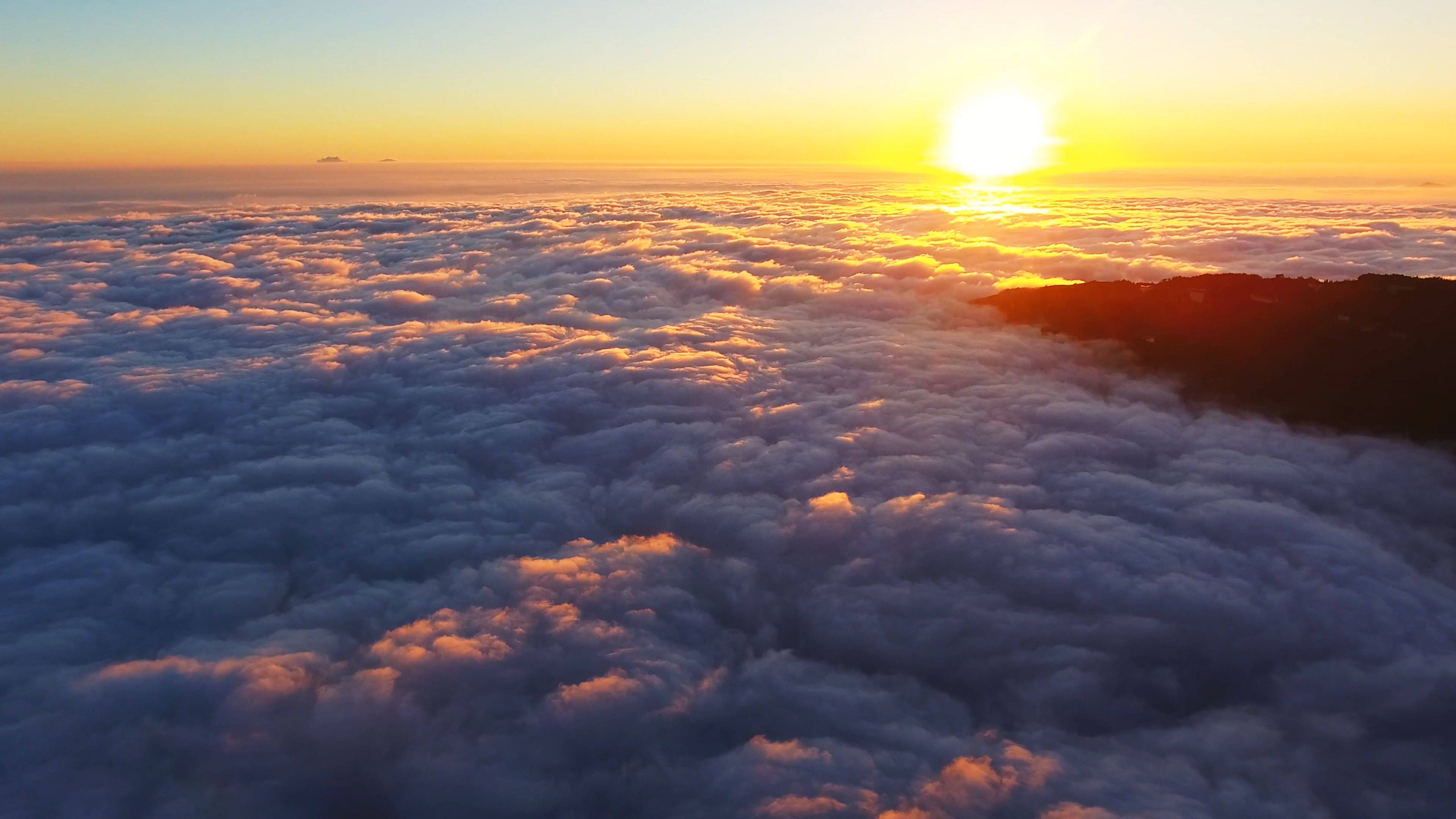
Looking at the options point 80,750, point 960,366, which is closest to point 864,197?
point 960,366

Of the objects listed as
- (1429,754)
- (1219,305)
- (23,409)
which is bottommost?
(1429,754)

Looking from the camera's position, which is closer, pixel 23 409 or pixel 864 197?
pixel 23 409

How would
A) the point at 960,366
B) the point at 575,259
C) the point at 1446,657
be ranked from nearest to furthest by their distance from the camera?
the point at 1446,657 → the point at 960,366 → the point at 575,259

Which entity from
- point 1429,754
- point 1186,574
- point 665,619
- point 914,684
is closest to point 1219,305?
point 1186,574

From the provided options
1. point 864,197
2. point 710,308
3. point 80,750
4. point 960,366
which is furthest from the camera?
point 864,197

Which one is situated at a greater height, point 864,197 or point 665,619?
point 864,197

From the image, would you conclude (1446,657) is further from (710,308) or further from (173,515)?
(710,308)

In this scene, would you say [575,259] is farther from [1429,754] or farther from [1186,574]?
[1429,754]
